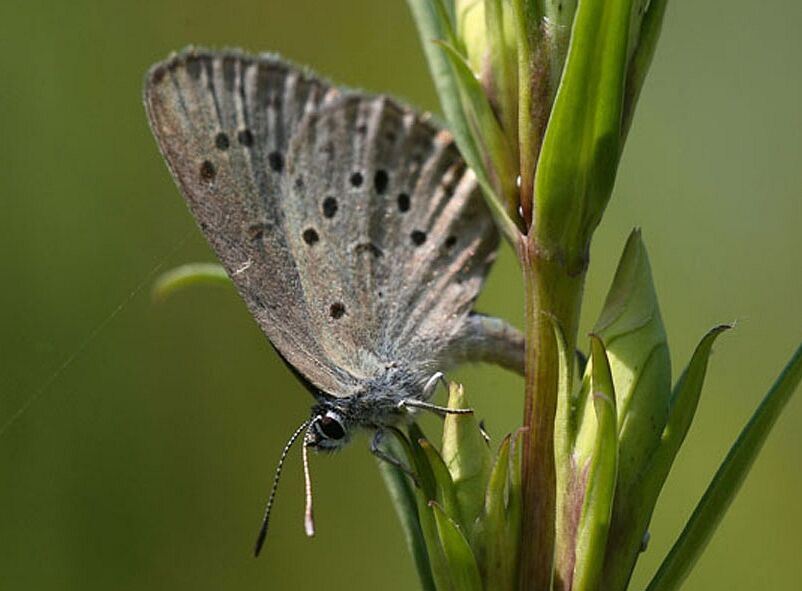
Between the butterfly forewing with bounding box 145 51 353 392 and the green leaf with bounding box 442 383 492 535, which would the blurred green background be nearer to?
the butterfly forewing with bounding box 145 51 353 392

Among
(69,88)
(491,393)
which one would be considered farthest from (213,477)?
(69,88)

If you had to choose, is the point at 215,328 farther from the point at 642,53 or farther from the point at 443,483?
the point at 642,53

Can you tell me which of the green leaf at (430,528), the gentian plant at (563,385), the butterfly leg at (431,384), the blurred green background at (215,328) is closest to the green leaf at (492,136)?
the gentian plant at (563,385)

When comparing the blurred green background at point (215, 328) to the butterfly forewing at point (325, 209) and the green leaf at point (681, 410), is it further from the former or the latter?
the green leaf at point (681, 410)

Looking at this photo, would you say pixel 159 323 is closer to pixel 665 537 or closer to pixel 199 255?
pixel 199 255

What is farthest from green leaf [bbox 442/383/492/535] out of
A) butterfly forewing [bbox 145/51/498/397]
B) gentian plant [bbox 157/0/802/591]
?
butterfly forewing [bbox 145/51/498/397]
